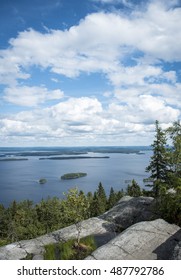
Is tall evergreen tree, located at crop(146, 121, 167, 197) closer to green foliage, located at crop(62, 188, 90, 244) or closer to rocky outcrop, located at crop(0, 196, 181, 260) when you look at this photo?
rocky outcrop, located at crop(0, 196, 181, 260)

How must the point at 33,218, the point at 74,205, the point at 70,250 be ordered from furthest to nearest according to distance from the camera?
the point at 33,218, the point at 74,205, the point at 70,250

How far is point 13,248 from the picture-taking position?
21.3 m

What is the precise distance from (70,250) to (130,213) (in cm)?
1014

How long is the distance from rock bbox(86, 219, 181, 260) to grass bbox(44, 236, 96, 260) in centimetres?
241

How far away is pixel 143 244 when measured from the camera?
17.2 meters

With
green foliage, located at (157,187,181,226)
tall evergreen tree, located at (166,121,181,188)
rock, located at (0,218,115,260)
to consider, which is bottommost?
rock, located at (0,218,115,260)

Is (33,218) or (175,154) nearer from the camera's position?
(175,154)

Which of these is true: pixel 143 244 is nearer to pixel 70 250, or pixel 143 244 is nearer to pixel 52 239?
pixel 70 250

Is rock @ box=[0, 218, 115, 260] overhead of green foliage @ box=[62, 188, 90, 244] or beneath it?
beneath

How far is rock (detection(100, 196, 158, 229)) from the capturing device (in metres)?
26.8

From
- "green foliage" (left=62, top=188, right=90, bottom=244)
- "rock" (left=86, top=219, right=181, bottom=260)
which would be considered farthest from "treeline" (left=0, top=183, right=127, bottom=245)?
"rock" (left=86, top=219, right=181, bottom=260)

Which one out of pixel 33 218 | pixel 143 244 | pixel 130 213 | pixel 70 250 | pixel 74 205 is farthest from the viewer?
pixel 33 218

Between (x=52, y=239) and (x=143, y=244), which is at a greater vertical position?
(x=143, y=244)

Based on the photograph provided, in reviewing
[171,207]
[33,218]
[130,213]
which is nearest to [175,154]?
[171,207]
